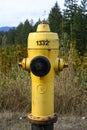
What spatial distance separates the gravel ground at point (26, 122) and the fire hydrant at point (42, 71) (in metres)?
1.42

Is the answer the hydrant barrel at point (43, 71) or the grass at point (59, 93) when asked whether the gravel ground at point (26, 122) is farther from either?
the hydrant barrel at point (43, 71)

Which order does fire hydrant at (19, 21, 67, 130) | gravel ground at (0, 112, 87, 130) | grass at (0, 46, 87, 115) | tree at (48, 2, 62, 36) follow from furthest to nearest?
tree at (48, 2, 62, 36), grass at (0, 46, 87, 115), gravel ground at (0, 112, 87, 130), fire hydrant at (19, 21, 67, 130)

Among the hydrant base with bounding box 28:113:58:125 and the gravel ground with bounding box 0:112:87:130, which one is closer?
the hydrant base with bounding box 28:113:58:125

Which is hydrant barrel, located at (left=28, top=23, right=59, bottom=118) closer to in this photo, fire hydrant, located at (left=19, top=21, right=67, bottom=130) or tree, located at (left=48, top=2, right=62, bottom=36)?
fire hydrant, located at (left=19, top=21, right=67, bottom=130)

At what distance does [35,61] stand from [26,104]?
234 cm

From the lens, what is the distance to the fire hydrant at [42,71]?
2.41 meters

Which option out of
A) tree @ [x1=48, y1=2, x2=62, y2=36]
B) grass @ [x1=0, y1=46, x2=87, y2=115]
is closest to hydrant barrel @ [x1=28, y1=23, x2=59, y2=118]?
grass @ [x1=0, y1=46, x2=87, y2=115]

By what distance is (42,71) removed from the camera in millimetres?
2406

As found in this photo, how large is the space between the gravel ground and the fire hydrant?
1421mm

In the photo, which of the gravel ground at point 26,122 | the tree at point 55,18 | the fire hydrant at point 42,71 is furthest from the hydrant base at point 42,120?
the tree at point 55,18

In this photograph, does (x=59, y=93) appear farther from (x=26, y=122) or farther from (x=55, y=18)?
(x=55, y=18)

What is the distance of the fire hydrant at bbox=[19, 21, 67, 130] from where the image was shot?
2.41m

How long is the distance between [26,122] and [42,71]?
180 centimetres

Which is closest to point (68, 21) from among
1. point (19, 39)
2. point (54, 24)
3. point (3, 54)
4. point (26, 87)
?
point (54, 24)
